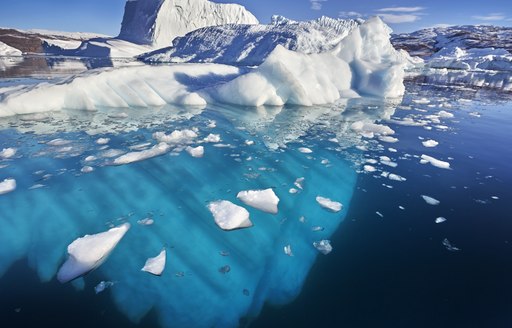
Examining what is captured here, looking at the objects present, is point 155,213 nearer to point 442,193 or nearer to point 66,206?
point 66,206

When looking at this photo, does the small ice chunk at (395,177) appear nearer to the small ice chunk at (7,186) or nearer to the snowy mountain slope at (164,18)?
the small ice chunk at (7,186)

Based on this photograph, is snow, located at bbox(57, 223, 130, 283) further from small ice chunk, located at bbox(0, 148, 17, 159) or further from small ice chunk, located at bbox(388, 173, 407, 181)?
small ice chunk, located at bbox(388, 173, 407, 181)

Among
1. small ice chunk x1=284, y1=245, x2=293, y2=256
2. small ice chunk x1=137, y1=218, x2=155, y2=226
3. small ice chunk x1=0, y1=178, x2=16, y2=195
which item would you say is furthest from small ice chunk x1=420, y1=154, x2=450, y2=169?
small ice chunk x1=0, y1=178, x2=16, y2=195

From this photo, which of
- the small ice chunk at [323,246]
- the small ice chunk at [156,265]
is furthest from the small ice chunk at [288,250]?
the small ice chunk at [156,265]

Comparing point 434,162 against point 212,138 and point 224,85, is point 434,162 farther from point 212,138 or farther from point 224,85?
point 224,85

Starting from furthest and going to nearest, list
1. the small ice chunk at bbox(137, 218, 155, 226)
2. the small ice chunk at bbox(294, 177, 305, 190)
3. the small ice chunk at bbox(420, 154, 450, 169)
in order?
the small ice chunk at bbox(420, 154, 450, 169) → the small ice chunk at bbox(294, 177, 305, 190) → the small ice chunk at bbox(137, 218, 155, 226)

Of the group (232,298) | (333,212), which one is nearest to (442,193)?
(333,212)
